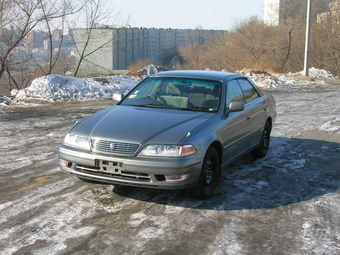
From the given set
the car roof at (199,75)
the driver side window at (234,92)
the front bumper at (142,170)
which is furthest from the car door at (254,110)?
the front bumper at (142,170)

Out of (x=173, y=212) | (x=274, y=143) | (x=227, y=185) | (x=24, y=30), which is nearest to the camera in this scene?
(x=173, y=212)

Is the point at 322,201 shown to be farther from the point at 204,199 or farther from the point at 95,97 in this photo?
the point at 95,97

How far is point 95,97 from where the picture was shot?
1554 centimetres

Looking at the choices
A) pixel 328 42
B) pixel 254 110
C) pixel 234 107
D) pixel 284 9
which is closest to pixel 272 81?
pixel 328 42

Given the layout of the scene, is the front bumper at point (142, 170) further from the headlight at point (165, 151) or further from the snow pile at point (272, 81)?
the snow pile at point (272, 81)

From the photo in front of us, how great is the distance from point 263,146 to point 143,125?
307 centimetres

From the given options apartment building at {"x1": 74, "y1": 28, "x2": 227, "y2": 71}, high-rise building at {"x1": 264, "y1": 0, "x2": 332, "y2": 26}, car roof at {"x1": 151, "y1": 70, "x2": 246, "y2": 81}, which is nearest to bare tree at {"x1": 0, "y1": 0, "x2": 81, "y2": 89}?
apartment building at {"x1": 74, "y1": 28, "x2": 227, "y2": 71}

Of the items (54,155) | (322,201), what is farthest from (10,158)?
(322,201)

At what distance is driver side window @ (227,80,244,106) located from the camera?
620 cm

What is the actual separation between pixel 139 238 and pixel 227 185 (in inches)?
81.7

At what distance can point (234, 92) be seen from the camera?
6.44m

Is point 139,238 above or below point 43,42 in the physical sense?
below

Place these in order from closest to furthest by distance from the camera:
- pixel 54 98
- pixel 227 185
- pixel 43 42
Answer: pixel 227 185 < pixel 54 98 < pixel 43 42

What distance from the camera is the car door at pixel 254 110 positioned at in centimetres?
673
